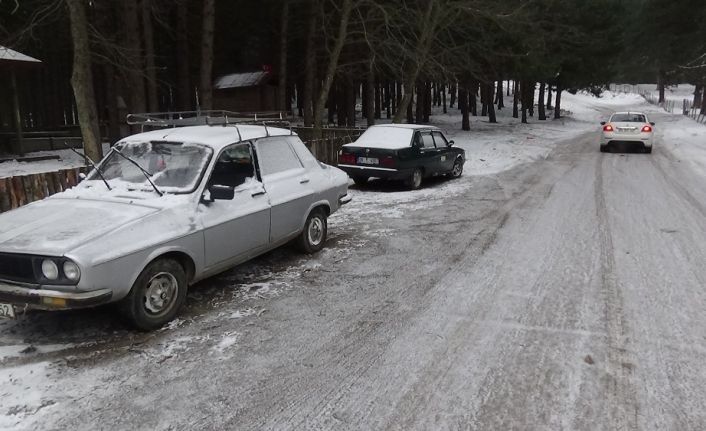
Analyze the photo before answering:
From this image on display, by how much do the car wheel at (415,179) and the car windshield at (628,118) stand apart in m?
11.6

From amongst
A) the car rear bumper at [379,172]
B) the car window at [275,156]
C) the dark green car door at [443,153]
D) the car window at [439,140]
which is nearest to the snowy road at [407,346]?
the car window at [275,156]

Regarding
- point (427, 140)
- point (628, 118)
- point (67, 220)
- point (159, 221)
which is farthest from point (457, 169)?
point (67, 220)

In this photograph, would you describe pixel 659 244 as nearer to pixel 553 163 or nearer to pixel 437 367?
pixel 437 367

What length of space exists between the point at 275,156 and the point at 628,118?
18.1 metres

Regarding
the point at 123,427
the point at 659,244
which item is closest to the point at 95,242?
the point at 123,427

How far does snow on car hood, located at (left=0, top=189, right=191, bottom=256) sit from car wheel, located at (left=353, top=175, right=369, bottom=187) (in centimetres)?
765

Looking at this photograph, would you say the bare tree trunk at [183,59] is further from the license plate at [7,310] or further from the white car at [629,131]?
the license plate at [7,310]

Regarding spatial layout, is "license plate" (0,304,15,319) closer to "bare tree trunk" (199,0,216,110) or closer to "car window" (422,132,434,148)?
"car window" (422,132,434,148)

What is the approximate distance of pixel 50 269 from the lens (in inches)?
159

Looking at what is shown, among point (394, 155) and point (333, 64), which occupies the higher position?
point (333, 64)

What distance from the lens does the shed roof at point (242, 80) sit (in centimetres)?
2848

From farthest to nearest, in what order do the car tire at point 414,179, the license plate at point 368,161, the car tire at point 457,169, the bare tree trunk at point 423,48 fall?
the bare tree trunk at point 423,48, the car tire at point 457,169, the car tire at point 414,179, the license plate at point 368,161

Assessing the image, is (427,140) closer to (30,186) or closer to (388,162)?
(388,162)

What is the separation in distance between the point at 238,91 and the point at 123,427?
2876cm
